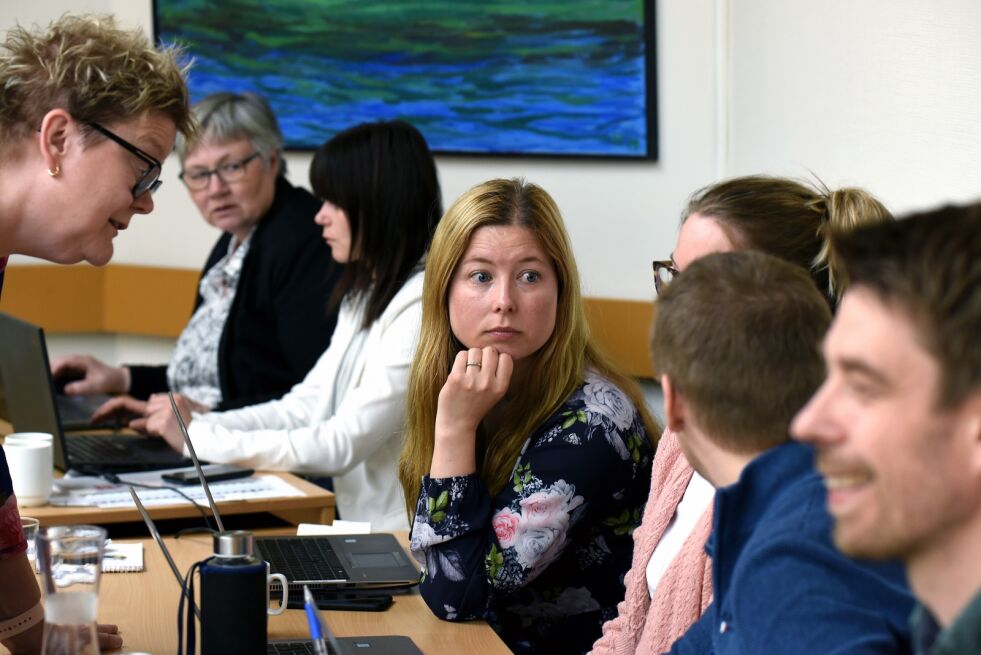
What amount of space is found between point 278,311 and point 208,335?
10.8 inches

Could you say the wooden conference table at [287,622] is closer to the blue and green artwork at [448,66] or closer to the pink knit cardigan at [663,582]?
the pink knit cardigan at [663,582]

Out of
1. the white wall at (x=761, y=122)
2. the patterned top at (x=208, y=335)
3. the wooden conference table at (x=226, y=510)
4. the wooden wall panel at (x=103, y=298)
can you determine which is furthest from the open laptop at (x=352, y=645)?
the wooden wall panel at (x=103, y=298)

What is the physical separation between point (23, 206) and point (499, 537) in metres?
0.84

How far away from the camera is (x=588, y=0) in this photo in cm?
377

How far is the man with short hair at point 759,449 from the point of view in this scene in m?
0.99

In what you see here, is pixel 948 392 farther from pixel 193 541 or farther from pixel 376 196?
pixel 376 196

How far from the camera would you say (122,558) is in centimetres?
205

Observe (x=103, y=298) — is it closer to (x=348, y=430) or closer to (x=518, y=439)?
(x=348, y=430)

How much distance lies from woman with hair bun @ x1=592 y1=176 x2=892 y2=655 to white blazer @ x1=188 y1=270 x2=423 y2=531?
3.62ft

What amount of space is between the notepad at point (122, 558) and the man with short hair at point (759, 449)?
1.14m

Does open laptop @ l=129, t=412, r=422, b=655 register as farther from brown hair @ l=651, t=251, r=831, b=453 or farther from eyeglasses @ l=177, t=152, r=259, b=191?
eyeglasses @ l=177, t=152, r=259, b=191

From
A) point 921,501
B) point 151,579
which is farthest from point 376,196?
point 921,501

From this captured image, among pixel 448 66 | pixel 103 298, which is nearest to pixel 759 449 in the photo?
pixel 448 66

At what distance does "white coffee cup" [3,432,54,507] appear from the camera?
2391 millimetres
